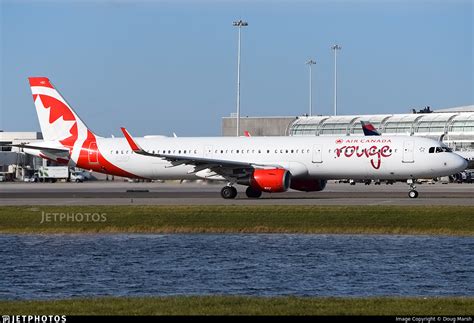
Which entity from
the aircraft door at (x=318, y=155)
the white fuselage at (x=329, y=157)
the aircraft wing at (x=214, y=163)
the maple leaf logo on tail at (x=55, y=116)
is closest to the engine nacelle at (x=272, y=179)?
the aircraft wing at (x=214, y=163)

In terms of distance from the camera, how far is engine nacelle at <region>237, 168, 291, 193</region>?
61062 mm

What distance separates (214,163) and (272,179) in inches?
179

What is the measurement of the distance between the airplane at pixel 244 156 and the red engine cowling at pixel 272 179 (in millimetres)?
61

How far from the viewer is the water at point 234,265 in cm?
2697

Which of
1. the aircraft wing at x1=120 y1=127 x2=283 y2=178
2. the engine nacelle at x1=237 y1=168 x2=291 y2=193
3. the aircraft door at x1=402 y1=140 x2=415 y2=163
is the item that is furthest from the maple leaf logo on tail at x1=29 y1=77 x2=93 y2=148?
the aircraft door at x1=402 y1=140 x2=415 y2=163

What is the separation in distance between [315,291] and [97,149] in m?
46.0

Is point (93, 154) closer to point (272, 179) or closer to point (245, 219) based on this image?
point (272, 179)

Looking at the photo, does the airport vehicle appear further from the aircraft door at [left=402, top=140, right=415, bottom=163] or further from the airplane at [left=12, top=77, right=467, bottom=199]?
the aircraft door at [left=402, top=140, right=415, bottom=163]

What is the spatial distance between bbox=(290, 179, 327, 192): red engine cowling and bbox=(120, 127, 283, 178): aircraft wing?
1989 mm

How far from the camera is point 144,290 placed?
26844 mm

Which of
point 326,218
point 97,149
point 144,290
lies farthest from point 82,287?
point 97,149

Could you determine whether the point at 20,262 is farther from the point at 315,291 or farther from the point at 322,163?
the point at 322,163

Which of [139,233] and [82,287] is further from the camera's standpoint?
[139,233]

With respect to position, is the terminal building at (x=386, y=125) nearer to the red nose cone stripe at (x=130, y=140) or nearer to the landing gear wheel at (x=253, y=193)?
the landing gear wheel at (x=253, y=193)
